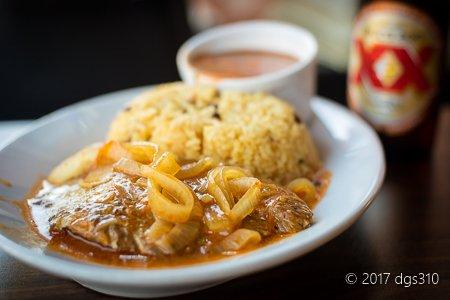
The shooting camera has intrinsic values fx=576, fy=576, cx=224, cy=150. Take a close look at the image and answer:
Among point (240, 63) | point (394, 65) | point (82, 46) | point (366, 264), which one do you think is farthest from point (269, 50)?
point (82, 46)

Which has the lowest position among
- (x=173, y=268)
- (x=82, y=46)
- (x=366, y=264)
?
(x=82, y=46)

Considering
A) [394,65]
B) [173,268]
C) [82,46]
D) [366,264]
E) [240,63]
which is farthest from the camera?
[82,46]

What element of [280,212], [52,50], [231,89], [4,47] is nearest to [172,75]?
[52,50]

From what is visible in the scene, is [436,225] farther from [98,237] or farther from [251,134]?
[98,237]

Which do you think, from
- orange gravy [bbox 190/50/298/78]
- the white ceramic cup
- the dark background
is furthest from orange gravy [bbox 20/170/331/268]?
the dark background

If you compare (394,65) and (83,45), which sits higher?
(394,65)

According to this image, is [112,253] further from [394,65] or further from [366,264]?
[394,65]

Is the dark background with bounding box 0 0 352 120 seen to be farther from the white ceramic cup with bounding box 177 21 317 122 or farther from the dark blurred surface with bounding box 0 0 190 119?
the white ceramic cup with bounding box 177 21 317 122

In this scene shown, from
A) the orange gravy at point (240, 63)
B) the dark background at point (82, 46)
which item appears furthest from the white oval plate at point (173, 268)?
the dark background at point (82, 46)
